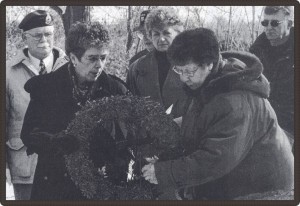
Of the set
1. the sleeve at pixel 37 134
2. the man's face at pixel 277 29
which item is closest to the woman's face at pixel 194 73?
the man's face at pixel 277 29

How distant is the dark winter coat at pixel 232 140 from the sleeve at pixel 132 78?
1.52 ft

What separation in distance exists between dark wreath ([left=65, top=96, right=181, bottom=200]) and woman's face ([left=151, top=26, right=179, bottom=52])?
417 millimetres

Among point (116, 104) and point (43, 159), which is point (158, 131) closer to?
point (116, 104)

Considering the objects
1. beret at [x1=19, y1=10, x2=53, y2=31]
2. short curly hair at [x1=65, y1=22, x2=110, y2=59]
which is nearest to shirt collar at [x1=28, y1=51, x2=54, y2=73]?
beret at [x1=19, y1=10, x2=53, y2=31]

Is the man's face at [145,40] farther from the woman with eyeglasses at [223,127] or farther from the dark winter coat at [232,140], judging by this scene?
the dark winter coat at [232,140]

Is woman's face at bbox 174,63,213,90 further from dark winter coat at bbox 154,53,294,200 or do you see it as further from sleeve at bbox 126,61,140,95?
sleeve at bbox 126,61,140,95

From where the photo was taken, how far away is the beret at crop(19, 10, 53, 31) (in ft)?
11.8

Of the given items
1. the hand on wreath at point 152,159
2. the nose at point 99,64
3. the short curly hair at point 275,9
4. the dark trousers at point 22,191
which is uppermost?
the short curly hair at point 275,9

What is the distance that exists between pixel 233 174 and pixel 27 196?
A: 62.0 inches

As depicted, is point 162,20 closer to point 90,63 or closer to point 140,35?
point 140,35

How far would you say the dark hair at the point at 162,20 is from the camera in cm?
345

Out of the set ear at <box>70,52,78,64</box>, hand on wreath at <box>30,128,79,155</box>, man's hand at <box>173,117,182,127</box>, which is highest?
ear at <box>70,52,78,64</box>

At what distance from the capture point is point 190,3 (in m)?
3.69

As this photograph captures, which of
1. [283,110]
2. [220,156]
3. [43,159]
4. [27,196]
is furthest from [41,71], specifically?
[283,110]
